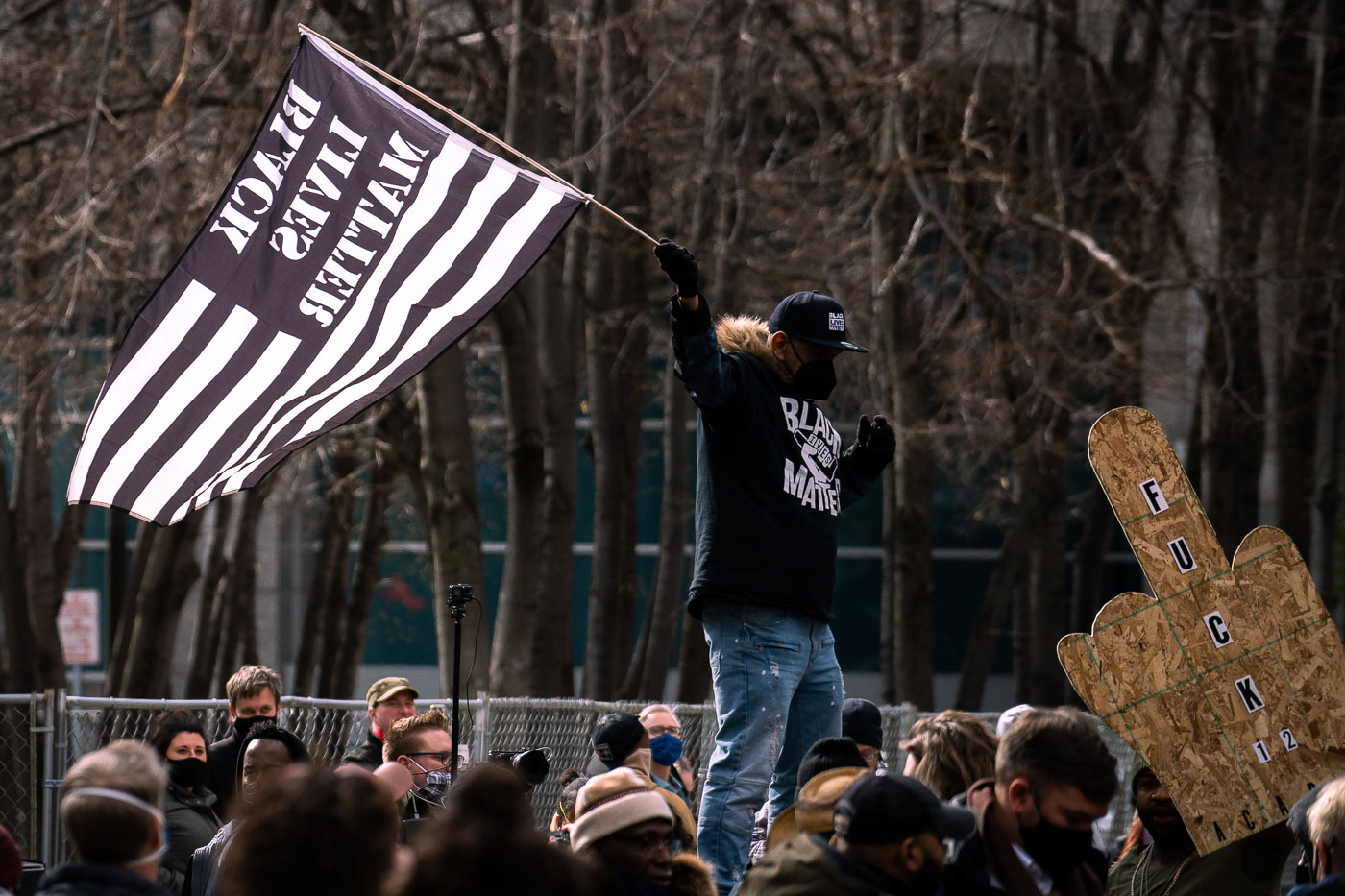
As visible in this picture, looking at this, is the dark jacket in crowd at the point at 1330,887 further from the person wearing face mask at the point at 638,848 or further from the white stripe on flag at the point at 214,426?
the white stripe on flag at the point at 214,426

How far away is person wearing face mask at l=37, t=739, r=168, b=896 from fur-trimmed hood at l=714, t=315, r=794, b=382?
258cm

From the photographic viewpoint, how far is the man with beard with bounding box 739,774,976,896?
3756 millimetres

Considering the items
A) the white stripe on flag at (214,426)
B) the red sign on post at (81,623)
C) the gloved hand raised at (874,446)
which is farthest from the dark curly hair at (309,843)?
the red sign on post at (81,623)

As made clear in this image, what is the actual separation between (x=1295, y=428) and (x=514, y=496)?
7115 millimetres

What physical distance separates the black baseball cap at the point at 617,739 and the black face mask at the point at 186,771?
163 cm

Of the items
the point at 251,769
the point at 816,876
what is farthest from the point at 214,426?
the point at 816,876

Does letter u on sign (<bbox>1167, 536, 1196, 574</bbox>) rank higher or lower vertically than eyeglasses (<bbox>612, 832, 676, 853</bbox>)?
higher

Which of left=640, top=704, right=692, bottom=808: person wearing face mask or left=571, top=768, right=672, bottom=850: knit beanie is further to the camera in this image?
left=640, top=704, right=692, bottom=808: person wearing face mask

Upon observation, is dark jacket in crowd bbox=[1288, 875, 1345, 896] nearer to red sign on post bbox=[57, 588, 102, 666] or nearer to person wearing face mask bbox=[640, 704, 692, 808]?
person wearing face mask bbox=[640, 704, 692, 808]

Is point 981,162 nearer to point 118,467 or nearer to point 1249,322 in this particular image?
point 1249,322

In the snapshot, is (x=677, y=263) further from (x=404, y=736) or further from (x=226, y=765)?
(x=226, y=765)

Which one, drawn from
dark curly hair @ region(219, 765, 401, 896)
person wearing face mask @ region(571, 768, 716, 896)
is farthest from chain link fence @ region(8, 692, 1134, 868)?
dark curly hair @ region(219, 765, 401, 896)

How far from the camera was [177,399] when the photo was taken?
19.9ft

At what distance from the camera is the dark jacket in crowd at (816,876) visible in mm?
3725
